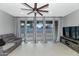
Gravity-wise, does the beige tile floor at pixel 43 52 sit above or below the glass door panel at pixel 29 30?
below

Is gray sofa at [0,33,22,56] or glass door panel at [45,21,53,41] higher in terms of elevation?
glass door panel at [45,21,53,41]

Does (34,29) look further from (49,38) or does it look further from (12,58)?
(12,58)

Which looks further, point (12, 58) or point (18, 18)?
point (18, 18)

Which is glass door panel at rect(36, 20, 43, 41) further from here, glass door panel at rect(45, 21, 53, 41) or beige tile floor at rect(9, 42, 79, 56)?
beige tile floor at rect(9, 42, 79, 56)

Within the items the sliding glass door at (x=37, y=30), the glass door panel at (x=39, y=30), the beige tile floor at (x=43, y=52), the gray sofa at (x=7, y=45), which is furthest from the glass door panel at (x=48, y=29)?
the beige tile floor at (x=43, y=52)

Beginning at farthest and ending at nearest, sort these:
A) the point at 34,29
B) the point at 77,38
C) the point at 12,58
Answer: the point at 34,29 < the point at 77,38 < the point at 12,58

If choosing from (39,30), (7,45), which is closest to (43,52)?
(7,45)

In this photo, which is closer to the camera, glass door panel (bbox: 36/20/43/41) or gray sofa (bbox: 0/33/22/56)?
gray sofa (bbox: 0/33/22/56)

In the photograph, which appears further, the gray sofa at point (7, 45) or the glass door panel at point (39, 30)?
the glass door panel at point (39, 30)

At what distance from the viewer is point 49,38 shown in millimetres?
10133

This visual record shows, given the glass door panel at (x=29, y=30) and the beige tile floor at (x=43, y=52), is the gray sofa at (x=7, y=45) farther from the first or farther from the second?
the glass door panel at (x=29, y=30)

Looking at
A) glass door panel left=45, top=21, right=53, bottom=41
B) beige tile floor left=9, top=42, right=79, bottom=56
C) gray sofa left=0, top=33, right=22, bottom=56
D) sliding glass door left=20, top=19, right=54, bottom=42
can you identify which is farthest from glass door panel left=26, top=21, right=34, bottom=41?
beige tile floor left=9, top=42, right=79, bottom=56

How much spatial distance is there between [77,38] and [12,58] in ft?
19.1

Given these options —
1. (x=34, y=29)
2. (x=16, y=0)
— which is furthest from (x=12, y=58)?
(x=34, y=29)
